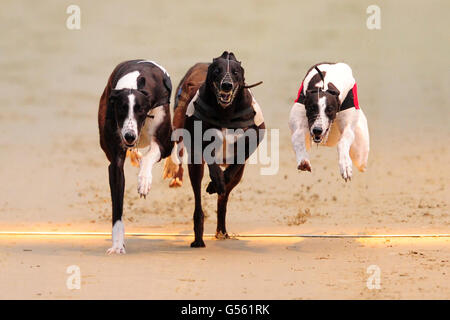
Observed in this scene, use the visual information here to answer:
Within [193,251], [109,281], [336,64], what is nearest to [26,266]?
[109,281]

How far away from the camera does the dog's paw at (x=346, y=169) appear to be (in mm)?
8883

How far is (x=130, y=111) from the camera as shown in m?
9.16

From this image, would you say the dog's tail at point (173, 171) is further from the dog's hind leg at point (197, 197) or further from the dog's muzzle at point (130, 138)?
the dog's muzzle at point (130, 138)

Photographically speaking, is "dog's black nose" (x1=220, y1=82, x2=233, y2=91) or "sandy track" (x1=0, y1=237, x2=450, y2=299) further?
"dog's black nose" (x1=220, y1=82, x2=233, y2=91)

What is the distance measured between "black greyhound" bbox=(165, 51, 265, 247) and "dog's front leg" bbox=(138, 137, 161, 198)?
16.4 inches

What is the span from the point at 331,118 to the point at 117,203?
2243 mm

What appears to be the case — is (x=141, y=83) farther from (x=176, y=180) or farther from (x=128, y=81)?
(x=176, y=180)

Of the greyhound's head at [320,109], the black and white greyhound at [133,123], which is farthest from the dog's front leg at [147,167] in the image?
the greyhound's head at [320,109]

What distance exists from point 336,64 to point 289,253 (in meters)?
1.98

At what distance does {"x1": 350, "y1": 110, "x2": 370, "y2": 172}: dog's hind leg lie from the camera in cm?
986

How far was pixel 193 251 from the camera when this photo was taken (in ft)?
32.0

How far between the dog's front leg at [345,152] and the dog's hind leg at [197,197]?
1468 mm

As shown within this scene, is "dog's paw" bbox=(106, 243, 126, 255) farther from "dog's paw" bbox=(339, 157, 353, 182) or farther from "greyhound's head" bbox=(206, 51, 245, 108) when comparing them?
"dog's paw" bbox=(339, 157, 353, 182)

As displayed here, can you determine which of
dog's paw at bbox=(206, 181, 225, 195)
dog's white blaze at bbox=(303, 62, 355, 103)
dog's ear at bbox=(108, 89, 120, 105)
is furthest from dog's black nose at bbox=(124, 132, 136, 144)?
dog's white blaze at bbox=(303, 62, 355, 103)
